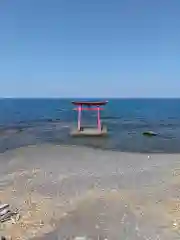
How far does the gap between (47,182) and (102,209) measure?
15.4ft

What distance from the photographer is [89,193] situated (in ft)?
43.8

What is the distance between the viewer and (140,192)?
13.5m

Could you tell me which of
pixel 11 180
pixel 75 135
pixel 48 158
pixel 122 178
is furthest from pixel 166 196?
pixel 75 135

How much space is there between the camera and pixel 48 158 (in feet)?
73.5

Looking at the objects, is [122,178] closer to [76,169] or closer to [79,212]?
[76,169]

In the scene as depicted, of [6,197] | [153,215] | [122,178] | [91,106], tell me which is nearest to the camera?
[153,215]

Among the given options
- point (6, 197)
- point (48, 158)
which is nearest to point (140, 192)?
point (6, 197)

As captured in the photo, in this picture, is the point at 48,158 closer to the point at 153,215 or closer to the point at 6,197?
the point at 6,197

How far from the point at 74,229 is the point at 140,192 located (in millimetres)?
4890

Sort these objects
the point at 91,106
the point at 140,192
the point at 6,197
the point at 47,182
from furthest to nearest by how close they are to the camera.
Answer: the point at 91,106
the point at 47,182
the point at 140,192
the point at 6,197

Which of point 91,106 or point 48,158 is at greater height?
point 91,106

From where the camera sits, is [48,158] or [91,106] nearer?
[48,158]

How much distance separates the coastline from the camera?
31.3 ft

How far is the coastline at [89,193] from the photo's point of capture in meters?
9.53
